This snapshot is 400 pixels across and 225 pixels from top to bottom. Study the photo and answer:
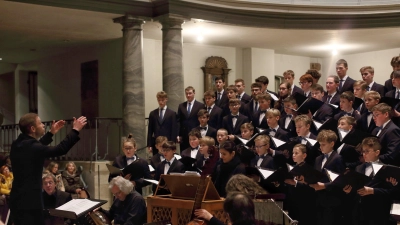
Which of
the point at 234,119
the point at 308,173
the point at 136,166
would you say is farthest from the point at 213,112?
the point at 308,173

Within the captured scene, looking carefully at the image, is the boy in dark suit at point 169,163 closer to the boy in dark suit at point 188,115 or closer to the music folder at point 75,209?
the boy in dark suit at point 188,115

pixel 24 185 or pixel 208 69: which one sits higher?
pixel 208 69

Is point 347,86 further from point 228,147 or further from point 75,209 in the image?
point 75,209

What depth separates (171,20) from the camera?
1241 cm

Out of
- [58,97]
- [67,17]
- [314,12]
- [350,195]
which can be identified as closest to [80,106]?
[58,97]

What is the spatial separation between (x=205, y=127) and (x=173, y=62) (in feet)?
11.8

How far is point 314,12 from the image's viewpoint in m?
14.1

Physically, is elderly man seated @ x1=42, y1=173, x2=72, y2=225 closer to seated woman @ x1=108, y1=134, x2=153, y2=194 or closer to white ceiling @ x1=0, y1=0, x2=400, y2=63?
seated woman @ x1=108, y1=134, x2=153, y2=194

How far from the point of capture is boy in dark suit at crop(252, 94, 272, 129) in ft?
29.0

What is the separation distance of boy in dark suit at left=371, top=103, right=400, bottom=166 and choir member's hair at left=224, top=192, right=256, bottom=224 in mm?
3183

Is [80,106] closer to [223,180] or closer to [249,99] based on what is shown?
[249,99]

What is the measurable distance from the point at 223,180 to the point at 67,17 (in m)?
6.36

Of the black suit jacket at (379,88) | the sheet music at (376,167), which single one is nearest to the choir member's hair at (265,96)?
the black suit jacket at (379,88)

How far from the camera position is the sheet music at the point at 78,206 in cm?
644
